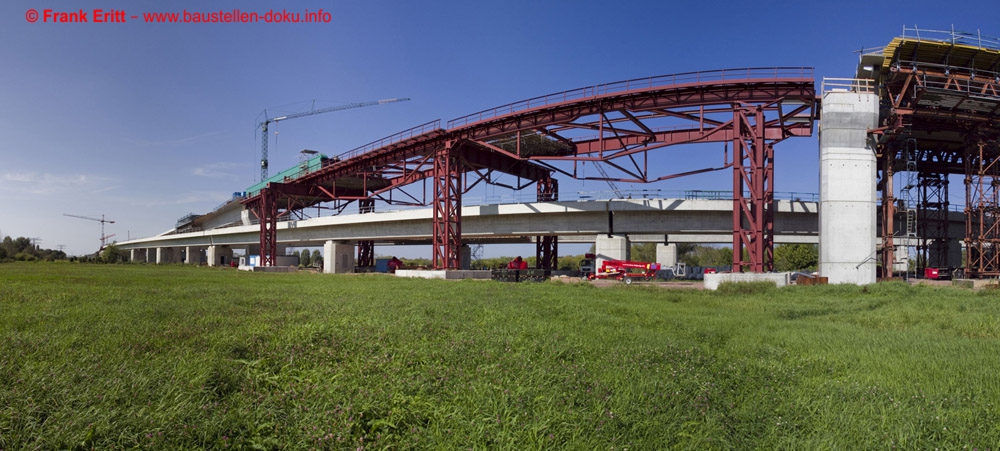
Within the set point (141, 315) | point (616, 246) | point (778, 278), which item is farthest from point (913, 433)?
point (616, 246)

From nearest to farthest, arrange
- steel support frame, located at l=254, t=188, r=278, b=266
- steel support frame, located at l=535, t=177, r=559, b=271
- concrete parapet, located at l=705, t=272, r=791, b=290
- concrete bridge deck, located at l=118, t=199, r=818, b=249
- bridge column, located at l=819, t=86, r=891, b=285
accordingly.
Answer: concrete parapet, located at l=705, t=272, r=791, b=290
bridge column, located at l=819, t=86, r=891, b=285
concrete bridge deck, located at l=118, t=199, r=818, b=249
steel support frame, located at l=535, t=177, r=559, b=271
steel support frame, located at l=254, t=188, r=278, b=266

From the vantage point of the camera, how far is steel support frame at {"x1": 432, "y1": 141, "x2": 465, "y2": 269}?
123 ft

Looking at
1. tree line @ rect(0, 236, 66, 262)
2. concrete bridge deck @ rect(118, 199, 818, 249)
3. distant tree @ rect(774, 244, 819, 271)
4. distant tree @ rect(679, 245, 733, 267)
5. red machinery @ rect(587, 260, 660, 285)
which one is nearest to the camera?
red machinery @ rect(587, 260, 660, 285)

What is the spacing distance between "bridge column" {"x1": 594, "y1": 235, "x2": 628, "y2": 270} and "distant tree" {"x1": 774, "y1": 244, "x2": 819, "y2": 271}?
160 feet

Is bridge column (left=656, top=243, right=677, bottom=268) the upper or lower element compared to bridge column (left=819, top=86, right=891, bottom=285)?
lower

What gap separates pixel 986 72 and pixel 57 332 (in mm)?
41871

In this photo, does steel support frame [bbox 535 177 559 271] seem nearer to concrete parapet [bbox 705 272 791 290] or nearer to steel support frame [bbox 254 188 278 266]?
concrete parapet [bbox 705 272 791 290]

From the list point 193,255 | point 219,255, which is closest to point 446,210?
point 219,255

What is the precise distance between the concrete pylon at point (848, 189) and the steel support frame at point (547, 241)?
2260 cm

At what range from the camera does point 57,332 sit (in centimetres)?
727

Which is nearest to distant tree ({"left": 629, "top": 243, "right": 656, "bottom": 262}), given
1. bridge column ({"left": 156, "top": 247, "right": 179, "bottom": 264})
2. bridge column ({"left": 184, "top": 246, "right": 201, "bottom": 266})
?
bridge column ({"left": 184, "top": 246, "right": 201, "bottom": 266})

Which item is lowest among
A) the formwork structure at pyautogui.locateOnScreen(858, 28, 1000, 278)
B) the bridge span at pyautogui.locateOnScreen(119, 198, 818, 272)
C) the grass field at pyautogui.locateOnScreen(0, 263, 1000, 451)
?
the grass field at pyautogui.locateOnScreen(0, 263, 1000, 451)

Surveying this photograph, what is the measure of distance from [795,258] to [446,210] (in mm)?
64115

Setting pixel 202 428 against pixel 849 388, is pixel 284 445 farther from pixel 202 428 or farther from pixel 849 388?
pixel 849 388
